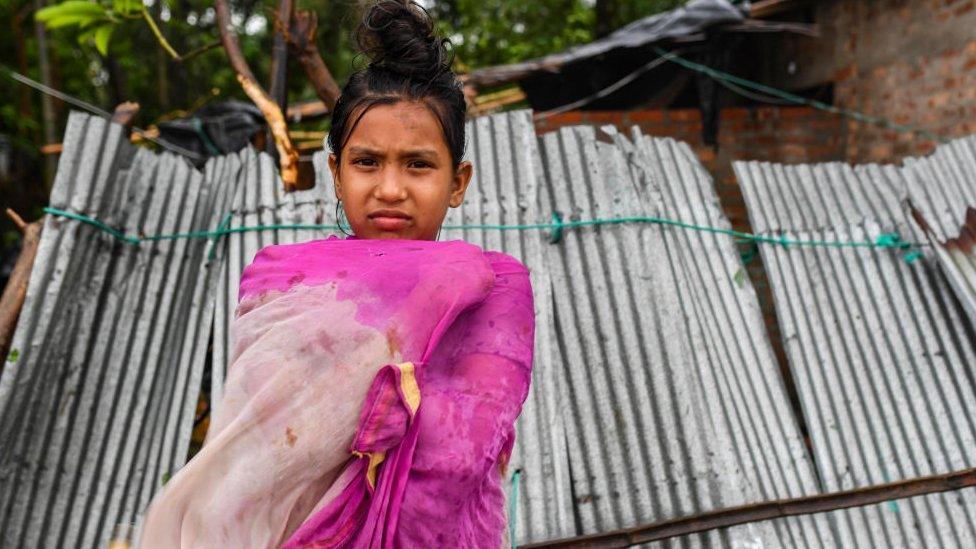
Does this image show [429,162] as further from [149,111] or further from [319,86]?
[149,111]

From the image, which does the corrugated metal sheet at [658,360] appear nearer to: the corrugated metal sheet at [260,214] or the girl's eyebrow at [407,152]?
the corrugated metal sheet at [260,214]

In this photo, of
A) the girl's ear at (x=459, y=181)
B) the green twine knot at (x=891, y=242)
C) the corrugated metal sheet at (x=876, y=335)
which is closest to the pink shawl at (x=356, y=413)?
the girl's ear at (x=459, y=181)

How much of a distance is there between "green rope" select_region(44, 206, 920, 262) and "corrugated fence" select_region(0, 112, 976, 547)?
24 millimetres

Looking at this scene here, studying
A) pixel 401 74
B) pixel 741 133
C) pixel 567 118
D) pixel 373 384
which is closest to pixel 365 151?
pixel 401 74

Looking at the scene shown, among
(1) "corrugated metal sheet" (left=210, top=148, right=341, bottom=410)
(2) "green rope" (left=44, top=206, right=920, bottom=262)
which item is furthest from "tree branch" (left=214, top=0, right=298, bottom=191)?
(2) "green rope" (left=44, top=206, right=920, bottom=262)

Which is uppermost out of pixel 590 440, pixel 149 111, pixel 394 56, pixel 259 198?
pixel 149 111

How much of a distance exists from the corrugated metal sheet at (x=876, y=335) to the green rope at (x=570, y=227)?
31 millimetres

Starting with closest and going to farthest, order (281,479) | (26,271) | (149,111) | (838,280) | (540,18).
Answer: (281,479)
(26,271)
(838,280)
(540,18)
(149,111)

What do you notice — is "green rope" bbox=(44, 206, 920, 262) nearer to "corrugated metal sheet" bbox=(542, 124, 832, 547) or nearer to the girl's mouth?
"corrugated metal sheet" bbox=(542, 124, 832, 547)

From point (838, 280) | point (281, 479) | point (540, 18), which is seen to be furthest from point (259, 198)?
point (540, 18)

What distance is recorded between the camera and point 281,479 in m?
1.22

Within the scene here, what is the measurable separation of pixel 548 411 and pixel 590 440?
0.54ft

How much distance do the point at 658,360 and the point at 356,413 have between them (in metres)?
1.59

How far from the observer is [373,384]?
1252mm
